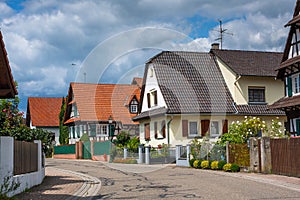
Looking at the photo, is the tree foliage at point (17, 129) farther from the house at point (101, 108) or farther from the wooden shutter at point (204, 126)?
the house at point (101, 108)

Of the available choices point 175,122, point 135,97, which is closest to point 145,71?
point 175,122

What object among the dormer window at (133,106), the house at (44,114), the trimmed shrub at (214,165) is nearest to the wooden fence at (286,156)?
the trimmed shrub at (214,165)

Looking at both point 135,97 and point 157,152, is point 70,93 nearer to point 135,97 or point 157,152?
point 135,97

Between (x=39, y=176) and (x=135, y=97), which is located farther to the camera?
(x=135, y=97)

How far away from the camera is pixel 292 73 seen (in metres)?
29.8

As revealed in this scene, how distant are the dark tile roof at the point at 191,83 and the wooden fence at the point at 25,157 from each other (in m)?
17.7

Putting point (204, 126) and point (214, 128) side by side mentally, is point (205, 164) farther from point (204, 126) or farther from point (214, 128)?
point (214, 128)

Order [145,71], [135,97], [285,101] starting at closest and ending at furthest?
1. [285,101]
2. [145,71]
3. [135,97]

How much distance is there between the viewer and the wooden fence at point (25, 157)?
49.4 feet

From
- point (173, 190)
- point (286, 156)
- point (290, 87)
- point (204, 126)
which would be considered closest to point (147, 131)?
point (204, 126)

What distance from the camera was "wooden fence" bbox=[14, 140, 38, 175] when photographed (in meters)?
15.1

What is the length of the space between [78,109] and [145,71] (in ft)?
47.8

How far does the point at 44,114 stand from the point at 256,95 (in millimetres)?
39077

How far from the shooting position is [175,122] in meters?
35.7
